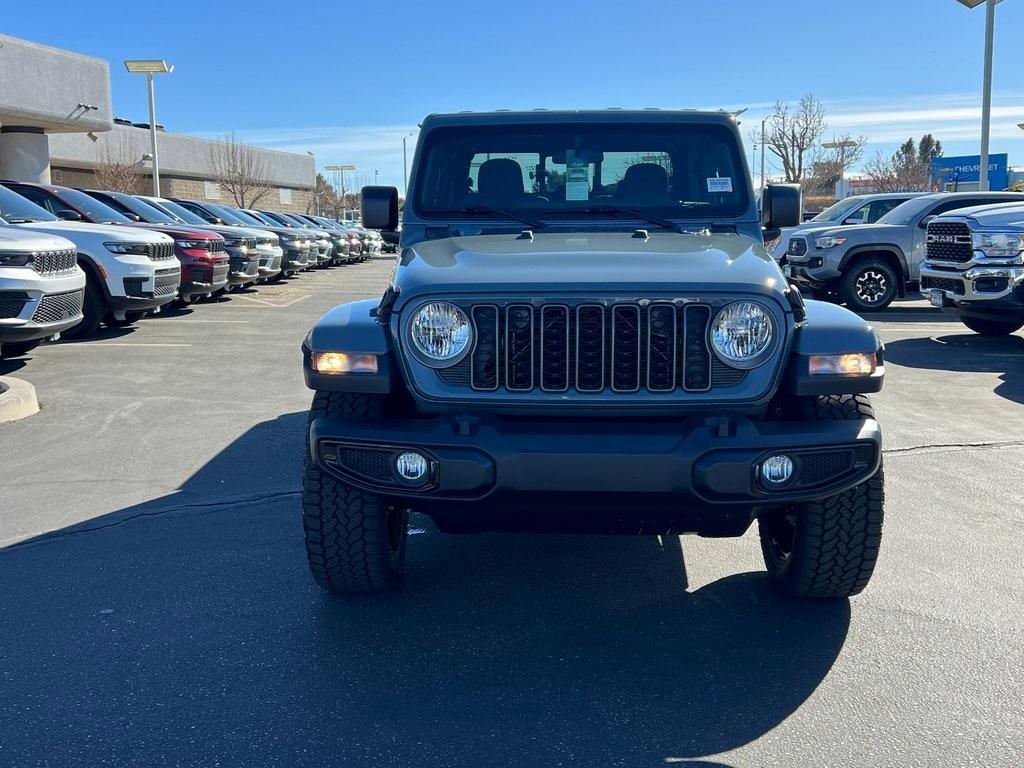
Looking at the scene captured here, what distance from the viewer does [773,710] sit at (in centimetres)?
311

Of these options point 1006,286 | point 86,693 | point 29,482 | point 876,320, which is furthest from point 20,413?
point 876,320

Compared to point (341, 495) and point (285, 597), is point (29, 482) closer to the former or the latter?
point (285, 597)

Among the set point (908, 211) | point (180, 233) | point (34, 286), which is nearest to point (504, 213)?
point (34, 286)

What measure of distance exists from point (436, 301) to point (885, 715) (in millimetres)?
1919

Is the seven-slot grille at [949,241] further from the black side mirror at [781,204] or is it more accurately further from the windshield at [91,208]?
the windshield at [91,208]

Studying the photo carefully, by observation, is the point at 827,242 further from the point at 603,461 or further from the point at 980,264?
the point at 603,461

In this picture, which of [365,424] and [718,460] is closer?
[718,460]

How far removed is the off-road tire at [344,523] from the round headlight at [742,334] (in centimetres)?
119

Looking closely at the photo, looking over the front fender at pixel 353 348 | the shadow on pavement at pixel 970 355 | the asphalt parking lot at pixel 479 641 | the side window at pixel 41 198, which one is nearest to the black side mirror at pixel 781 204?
the asphalt parking lot at pixel 479 641

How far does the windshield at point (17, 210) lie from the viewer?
1041cm

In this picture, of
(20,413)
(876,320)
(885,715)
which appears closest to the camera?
(885,715)

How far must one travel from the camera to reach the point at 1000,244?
10695 mm

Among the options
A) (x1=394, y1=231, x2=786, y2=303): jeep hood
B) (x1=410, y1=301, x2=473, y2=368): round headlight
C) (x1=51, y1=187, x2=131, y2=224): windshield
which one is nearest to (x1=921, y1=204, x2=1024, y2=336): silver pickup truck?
(x1=394, y1=231, x2=786, y2=303): jeep hood

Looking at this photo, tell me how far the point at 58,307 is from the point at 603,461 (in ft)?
23.4
